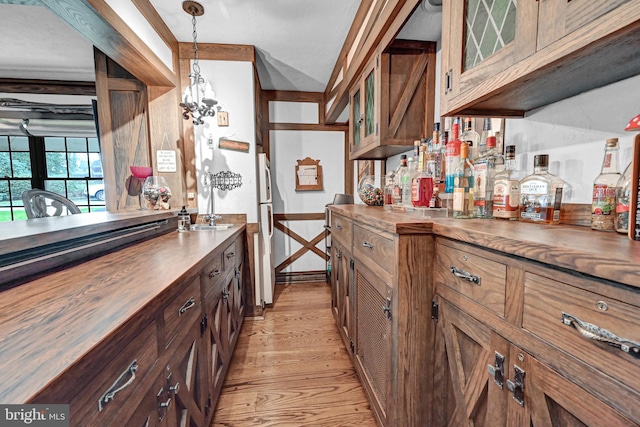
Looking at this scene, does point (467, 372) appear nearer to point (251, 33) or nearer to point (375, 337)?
point (375, 337)

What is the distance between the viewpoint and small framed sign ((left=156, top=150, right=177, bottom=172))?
240 cm

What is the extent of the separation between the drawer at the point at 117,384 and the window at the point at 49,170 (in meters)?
5.19

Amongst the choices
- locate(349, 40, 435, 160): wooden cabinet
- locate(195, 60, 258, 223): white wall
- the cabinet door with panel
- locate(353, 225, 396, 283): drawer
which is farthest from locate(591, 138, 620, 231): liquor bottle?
locate(195, 60, 258, 223): white wall

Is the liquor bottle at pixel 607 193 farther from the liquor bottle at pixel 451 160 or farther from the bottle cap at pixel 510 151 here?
the liquor bottle at pixel 451 160

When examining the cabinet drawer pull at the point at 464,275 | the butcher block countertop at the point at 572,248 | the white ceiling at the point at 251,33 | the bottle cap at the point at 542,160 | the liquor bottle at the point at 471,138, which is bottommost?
the cabinet drawer pull at the point at 464,275

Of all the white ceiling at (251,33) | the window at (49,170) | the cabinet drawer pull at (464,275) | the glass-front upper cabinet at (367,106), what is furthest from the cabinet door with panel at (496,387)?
the window at (49,170)

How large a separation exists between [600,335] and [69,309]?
3.69 feet

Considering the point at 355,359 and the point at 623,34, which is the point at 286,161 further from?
the point at 623,34

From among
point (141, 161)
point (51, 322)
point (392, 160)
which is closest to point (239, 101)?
point (141, 161)

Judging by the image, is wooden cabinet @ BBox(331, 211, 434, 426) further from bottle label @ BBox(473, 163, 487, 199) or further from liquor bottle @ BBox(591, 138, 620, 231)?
liquor bottle @ BBox(591, 138, 620, 231)

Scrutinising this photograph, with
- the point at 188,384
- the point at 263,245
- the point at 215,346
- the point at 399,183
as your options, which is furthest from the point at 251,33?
the point at 188,384

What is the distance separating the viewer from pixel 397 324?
1.01 metres

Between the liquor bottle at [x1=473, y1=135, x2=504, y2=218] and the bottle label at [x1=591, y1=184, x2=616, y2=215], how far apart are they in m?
0.32

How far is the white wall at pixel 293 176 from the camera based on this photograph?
11.7 feet
